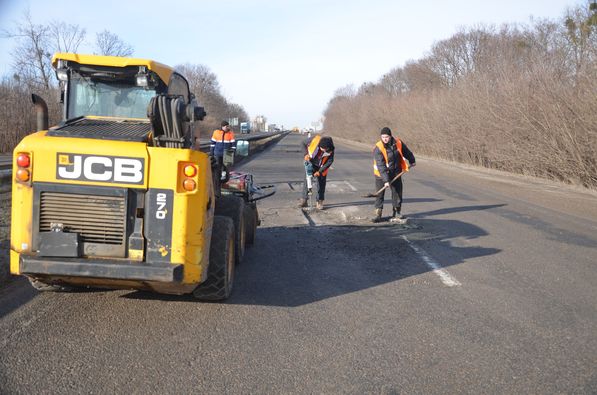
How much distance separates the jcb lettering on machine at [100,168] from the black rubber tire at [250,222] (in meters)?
3.05

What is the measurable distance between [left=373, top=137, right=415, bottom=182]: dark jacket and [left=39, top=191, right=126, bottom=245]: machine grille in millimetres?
6432

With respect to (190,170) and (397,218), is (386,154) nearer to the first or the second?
(397,218)

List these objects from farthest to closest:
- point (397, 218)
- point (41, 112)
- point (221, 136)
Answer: point (221, 136), point (397, 218), point (41, 112)

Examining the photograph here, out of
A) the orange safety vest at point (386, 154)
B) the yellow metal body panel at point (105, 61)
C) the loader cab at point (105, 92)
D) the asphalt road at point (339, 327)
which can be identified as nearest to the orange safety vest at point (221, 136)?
the orange safety vest at point (386, 154)

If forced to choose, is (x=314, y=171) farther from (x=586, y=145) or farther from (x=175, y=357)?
(x=586, y=145)

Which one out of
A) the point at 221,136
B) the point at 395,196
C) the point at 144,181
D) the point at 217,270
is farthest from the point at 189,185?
the point at 221,136

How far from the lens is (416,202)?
1273 centimetres

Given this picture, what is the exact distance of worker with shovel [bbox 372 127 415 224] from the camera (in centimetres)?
987

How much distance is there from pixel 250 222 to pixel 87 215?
338 centimetres

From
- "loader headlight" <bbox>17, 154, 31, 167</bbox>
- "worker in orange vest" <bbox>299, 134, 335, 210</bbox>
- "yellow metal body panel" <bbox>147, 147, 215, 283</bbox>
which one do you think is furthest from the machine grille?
"worker in orange vest" <bbox>299, 134, 335, 210</bbox>

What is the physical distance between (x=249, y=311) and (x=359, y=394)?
1.76 meters

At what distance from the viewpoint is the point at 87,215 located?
4230 mm

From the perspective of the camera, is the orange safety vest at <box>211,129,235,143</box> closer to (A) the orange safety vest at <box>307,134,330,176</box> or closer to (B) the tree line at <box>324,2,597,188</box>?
(A) the orange safety vest at <box>307,134,330,176</box>

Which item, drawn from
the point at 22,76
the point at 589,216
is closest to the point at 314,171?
the point at 589,216
